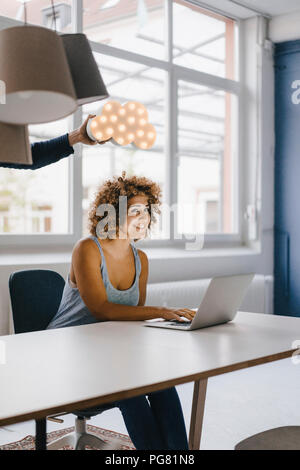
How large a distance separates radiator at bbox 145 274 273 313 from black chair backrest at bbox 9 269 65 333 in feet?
5.27

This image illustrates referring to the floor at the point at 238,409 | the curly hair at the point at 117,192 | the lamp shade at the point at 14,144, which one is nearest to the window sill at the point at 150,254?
the floor at the point at 238,409

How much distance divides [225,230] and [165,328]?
11.2 feet

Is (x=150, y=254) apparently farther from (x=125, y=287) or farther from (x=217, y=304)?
(x=217, y=304)

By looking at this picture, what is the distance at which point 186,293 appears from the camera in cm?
439

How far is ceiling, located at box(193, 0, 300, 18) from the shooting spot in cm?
494

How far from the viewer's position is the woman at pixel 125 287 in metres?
1.97

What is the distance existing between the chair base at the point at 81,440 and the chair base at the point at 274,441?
0.94 metres

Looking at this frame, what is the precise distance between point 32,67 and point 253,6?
13.8 ft

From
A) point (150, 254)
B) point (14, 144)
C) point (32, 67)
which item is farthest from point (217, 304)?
point (150, 254)

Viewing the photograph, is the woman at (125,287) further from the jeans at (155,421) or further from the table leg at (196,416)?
the table leg at (196,416)

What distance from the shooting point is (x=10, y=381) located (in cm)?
138

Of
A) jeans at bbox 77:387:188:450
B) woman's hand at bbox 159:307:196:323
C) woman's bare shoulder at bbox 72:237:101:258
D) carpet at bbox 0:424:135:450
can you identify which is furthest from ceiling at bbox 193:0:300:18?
jeans at bbox 77:387:188:450
